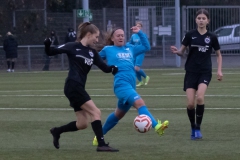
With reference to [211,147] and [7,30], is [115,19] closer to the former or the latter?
[7,30]

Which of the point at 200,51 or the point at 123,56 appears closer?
the point at 123,56

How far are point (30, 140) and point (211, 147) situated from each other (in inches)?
108

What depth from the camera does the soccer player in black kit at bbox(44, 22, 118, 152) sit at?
9.01 metres

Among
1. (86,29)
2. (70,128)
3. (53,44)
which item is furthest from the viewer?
(53,44)

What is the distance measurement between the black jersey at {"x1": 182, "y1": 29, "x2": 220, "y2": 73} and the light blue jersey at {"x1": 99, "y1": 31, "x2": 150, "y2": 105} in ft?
3.33

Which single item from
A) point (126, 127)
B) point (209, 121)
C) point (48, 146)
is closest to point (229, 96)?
point (209, 121)

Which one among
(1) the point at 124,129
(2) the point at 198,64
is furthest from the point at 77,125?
(1) the point at 124,129

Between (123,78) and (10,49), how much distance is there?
22.7 m

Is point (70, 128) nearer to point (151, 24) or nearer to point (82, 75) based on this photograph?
point (82, 75)

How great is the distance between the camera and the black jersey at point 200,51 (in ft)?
34.5

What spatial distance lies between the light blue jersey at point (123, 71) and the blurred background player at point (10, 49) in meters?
22.0

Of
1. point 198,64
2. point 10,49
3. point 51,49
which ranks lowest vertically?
point 10,49

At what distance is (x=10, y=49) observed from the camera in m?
31.8

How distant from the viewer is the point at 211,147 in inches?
375
